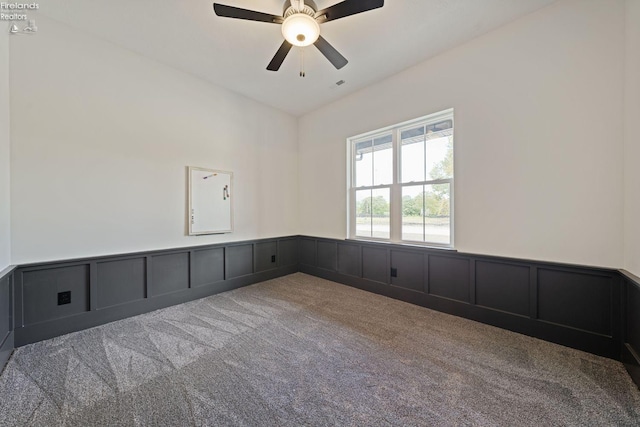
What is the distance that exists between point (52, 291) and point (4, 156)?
135 cm

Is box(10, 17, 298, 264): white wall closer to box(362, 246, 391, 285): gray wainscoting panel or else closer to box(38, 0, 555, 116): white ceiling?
box(38, 0, 555, 116): white ceiling

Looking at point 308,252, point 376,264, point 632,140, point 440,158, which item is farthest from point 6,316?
point 632,140

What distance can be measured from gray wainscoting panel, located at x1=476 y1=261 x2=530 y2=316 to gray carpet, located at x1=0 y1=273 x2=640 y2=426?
0.28 metres

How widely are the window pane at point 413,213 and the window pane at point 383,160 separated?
0.36 meters

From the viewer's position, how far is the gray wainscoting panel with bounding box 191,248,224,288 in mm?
3498

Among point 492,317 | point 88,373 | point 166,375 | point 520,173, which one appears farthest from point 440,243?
point 88,373

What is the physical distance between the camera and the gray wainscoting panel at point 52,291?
92.4 inches

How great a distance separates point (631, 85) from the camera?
194 cm

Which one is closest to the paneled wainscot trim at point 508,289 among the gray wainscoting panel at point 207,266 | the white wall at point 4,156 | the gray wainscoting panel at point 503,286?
the gray wainscoting panel at point 503,286

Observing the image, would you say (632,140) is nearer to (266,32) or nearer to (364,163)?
(364,163)

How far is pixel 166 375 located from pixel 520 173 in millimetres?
3732

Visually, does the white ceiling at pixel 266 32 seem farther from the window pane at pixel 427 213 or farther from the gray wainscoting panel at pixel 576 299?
the gray wainscoting panel at pixel 576 299

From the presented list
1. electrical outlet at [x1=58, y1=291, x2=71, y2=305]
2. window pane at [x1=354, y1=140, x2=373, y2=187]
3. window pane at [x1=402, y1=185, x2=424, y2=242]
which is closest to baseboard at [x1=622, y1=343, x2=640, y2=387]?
window pane at [x1=402, y1=185, x2=424, y2=242]

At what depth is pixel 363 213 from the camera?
4066mm
